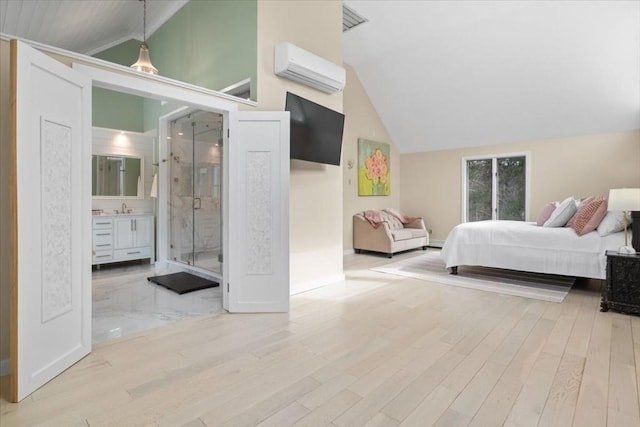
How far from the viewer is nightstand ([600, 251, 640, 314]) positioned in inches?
112

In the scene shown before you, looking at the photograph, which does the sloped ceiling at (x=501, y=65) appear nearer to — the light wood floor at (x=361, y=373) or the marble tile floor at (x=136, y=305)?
the light wood floor at (x=361, y=373)

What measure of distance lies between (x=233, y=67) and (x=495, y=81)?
429cm

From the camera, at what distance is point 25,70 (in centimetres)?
172

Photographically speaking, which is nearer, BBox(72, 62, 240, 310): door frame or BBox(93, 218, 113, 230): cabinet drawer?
BBox(72, 62, 240, 310): door frame

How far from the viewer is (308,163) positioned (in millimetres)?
3783

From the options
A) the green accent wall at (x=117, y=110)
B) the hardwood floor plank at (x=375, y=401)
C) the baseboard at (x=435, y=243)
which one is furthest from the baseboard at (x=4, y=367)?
the baseboard at (x=435, y=243)

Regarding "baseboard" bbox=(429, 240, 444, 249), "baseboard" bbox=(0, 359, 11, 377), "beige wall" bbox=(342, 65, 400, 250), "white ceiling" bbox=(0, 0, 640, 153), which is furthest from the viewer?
"baseboard" bbox=(429, 240, 444, 249)

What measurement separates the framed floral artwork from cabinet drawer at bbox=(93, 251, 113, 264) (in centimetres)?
428

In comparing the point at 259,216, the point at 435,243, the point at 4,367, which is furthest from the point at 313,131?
the point at 435,243

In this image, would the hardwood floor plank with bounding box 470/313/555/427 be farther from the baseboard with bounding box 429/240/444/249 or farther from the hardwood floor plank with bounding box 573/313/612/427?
the baseboard with bounding box 429/240/444/249

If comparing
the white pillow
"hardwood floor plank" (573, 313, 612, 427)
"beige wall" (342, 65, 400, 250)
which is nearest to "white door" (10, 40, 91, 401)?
"hardwood floor plank" (573, 313, 612, 427)

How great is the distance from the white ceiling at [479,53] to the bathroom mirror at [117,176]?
5.50 ft

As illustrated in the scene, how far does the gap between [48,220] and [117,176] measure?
3.69 meters

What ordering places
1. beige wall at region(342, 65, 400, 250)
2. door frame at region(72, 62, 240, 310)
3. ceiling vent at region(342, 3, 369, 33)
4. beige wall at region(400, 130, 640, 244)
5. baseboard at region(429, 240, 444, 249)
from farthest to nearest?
baseboard at region(429, 240, 444, 249) → beige wall at region(342, 65, 400, 250) → beige wall at region(400, 130, 640, 244) → ceiling vent at region(342, 3, 369, 33) → door frame at region(72, 62, 240, 310)
